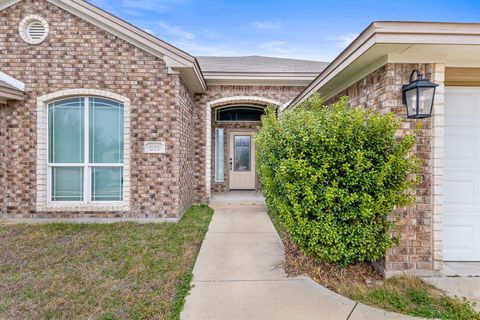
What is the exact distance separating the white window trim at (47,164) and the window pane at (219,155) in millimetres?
4385

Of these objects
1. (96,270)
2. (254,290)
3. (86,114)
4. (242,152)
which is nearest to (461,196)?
(254,290)

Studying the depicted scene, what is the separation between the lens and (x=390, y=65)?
124 inches

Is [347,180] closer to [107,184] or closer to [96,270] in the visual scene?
[96,270]

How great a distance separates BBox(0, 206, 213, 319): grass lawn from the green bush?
1693 millimetres

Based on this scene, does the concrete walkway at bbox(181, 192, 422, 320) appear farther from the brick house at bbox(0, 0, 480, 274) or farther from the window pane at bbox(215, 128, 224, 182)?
the window pane at bbox(215, 128, 224, 182)

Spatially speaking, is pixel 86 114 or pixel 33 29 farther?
pixel 86 114

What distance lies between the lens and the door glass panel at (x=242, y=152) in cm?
1023

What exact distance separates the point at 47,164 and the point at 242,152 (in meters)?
6.24

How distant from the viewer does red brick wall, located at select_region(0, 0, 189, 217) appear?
18.7 feet

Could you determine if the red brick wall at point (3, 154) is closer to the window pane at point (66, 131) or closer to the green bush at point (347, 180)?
the window pane at point (66, 131)

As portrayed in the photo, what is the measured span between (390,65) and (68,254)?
16.7 feet

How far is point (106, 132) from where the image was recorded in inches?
233

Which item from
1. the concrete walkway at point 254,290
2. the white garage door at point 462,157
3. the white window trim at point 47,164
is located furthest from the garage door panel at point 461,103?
the white window trim at point 47,164

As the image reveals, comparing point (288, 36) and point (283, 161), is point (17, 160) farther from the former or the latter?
point (288, 36)
